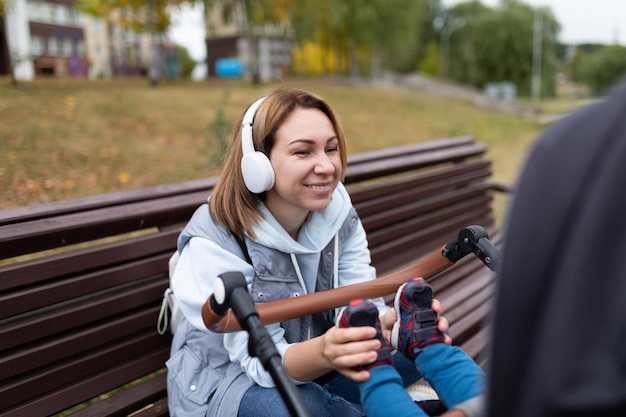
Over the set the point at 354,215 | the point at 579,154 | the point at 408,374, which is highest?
the point at 579,154

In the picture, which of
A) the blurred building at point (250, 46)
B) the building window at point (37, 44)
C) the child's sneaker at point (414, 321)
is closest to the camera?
the child's sneaker at point (414, 321)

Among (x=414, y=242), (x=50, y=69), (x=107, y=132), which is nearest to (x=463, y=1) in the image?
(x=50, y=69)

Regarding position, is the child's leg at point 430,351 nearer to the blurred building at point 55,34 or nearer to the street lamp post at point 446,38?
the blurred building at point 55,34

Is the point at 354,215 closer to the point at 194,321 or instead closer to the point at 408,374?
the point at 408,374

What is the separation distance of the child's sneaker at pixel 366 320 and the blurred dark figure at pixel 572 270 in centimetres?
60

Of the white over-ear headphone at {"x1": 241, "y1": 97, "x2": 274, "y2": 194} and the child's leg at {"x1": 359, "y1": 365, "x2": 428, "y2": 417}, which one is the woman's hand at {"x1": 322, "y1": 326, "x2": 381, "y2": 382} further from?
the white over-ear headphone at {"x1": 241, "y1": 97, "x2": 274, "y2": 194}

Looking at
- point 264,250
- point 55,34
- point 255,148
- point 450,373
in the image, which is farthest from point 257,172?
point 55,34

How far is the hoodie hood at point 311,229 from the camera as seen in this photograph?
1960 mm

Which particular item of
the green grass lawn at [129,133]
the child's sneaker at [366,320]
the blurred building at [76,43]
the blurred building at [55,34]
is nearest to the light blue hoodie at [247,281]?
the child's sneaker at [366,320]

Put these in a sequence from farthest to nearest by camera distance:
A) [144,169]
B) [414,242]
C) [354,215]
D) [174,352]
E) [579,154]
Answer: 1. [144,169]
2. [414,242]
3. [354,215]
4. [174,352]
5. [579,154]

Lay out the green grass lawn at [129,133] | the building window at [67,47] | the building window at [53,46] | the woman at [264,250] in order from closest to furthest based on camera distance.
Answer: the woman at [264,250]
the green grass lawn at [129,133]
the building window at [53,46]
the building window at [67,47]

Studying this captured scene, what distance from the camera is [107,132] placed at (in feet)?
33.4

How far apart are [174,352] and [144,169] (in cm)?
708

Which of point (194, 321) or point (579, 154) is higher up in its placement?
point (579, 154)
